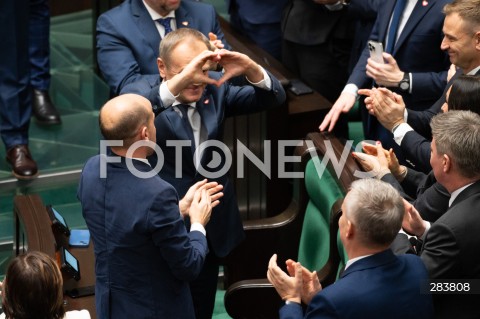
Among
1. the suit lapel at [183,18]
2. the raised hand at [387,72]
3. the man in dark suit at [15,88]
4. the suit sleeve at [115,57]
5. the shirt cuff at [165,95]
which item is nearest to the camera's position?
the shirt cuff at [165,95]

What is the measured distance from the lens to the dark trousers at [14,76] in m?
4.72

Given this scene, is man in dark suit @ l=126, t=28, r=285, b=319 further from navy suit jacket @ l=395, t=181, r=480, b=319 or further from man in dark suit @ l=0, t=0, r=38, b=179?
man in dark suit @ l=0, t=0, r=38, b=179

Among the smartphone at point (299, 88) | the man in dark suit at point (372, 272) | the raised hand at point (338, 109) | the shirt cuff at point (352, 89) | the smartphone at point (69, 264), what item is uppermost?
the man in dark suit at point (372, 272)

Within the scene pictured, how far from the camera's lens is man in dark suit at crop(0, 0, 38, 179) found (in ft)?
15.5

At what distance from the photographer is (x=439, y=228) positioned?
106 inches

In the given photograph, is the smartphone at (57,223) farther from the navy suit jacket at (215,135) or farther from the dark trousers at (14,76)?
the dark trousers at (14,76)

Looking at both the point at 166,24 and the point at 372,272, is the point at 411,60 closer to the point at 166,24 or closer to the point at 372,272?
the point at 166,24

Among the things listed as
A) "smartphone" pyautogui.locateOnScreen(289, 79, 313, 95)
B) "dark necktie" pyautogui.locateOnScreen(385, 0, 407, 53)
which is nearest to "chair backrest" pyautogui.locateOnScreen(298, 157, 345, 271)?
"dark necktie" pyautogui.locateOnScreen(385, 0, 407, 53)

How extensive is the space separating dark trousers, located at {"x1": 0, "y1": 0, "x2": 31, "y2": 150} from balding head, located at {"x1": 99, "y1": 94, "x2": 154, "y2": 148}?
207cm

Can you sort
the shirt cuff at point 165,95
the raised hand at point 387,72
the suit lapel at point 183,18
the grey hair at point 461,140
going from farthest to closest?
the suit lapel at point 183,18 < the raised hand at point 387,72 < the shirt cuff at point 165,95 < the grey hair at point 461,140

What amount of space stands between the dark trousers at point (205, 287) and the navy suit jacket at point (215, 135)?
0.21ft

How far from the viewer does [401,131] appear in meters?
3.57

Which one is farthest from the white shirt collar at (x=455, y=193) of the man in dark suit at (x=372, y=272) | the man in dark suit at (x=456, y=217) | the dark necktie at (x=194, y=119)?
the dark necktie at (x=194, y=119)

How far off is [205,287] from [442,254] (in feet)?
3.91
